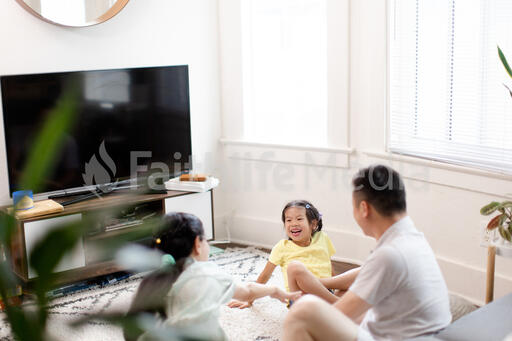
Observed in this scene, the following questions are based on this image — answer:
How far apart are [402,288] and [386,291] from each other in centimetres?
5

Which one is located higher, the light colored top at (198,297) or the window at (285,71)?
the window at (285,71)

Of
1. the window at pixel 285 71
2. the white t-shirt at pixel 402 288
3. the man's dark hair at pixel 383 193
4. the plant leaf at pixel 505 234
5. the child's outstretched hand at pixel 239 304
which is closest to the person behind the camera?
the white t-shirt at pixel 402 288

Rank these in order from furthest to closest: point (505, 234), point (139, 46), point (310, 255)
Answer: point (139, 46), point (310, 255), point (505, 234)

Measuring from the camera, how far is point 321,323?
1983 millimetres

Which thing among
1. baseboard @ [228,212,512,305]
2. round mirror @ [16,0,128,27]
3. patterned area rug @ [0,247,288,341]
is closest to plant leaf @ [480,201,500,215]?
baseboard @ [228,212,512,305]

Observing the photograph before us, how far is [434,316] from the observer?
2.03 metres

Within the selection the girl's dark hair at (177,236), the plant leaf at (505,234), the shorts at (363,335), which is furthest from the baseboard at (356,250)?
the girl's dark hair at (177,236)

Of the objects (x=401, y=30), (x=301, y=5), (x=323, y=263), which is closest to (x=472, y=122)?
(x=401, y=30)

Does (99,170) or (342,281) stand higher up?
(99,170)

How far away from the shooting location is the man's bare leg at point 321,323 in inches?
78.0

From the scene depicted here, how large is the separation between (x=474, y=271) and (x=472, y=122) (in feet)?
2.63

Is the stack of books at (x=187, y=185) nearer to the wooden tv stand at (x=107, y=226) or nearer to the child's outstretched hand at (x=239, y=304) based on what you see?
the wooden tv stand at (x=107, y=226)

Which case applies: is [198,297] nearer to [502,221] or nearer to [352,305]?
[352,305]

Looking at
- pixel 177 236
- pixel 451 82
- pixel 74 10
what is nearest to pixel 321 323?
pixel 177 236
